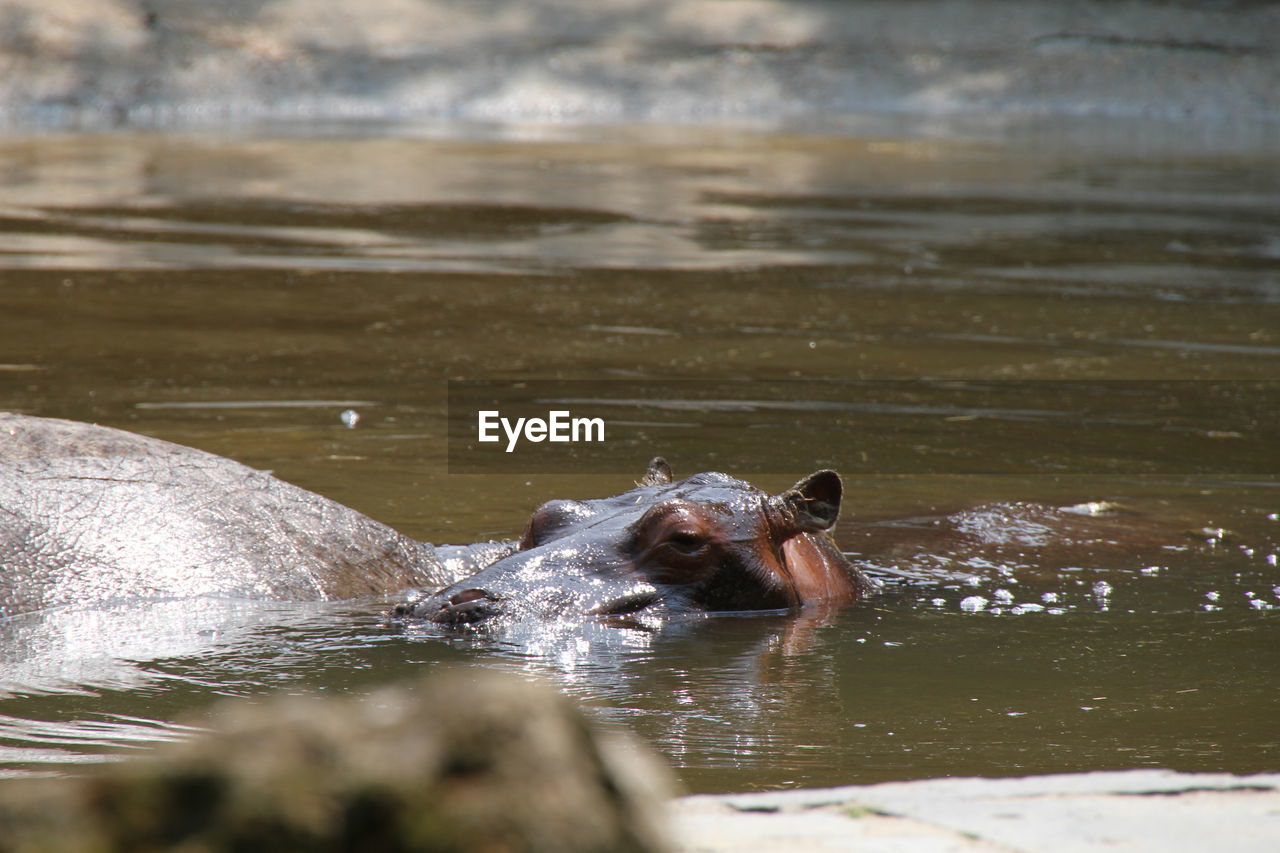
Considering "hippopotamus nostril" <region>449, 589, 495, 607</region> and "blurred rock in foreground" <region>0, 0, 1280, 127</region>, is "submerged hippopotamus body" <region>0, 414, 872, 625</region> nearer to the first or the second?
"hippopotamus nostril" <region>449, 589, 495, 607</region>

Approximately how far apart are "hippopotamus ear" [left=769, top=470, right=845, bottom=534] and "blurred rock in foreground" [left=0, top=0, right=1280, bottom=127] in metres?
19.0

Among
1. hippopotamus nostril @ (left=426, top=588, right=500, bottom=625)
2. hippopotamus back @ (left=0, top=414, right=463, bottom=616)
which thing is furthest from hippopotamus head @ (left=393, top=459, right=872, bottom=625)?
hippopotamus back @ (left=0, top=414, right=463, bottom=616)

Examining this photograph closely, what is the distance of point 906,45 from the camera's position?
2500cm

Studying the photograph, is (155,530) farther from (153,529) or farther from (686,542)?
(686,542)

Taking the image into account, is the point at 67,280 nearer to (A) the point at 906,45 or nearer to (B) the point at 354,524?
(B) the point at 354,524

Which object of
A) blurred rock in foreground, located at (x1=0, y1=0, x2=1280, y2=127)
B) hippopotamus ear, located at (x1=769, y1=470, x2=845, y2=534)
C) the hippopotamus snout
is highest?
blurred rock in foreground, located at (x1=0, y1=0, x2=1280, y2=127)

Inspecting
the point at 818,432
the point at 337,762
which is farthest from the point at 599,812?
the point at 818,432

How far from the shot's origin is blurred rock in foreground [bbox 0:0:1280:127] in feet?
74.8

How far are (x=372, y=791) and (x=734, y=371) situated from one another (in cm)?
761

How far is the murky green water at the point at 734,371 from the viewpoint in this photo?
12.5 feet

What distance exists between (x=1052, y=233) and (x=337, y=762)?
45.5ft

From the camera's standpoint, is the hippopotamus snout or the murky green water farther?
the hippopotamus snout

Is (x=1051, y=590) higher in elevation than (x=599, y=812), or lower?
lower
